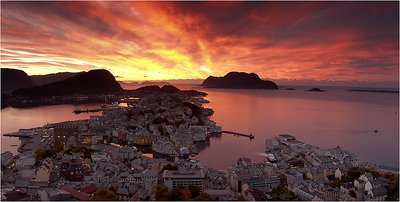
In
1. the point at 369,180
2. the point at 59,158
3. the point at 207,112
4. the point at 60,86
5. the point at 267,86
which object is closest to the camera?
the point at 369,180

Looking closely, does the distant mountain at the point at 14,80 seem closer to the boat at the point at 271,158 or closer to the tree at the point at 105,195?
the boat at the point at 271,158

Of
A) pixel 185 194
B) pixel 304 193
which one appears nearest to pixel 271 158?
pixel 304 193

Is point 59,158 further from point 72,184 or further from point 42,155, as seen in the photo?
point 72,184

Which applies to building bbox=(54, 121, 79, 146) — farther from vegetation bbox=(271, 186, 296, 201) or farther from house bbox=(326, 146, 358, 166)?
house bbox=(326, 146, 358, 166)

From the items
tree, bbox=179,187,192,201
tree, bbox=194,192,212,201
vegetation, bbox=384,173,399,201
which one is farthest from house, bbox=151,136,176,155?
vegetation, bbox=384,173,399,201

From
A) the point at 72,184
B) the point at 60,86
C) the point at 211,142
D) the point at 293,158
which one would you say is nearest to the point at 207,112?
the point at 211,142
